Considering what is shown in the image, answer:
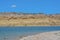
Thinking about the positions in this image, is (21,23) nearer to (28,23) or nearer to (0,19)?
(28,23)

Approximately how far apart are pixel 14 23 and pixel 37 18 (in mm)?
23790

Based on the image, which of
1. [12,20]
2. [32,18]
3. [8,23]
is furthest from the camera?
[32,18]

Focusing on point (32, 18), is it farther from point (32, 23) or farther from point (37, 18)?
point (32, 23)

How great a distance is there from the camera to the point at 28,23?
117m

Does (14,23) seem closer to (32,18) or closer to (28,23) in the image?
→ (28,23)

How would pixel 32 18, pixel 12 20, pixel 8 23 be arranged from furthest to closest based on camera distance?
1. pixel 32 18
2. pixel 12 20
3. pixel 8 23

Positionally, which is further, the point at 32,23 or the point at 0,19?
the point at 0,19

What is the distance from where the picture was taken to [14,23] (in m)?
115

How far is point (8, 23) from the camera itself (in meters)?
115

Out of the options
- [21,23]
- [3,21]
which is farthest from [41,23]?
[3,21]

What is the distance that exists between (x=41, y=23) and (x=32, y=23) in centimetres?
584

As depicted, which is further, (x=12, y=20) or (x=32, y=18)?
(x=32, y=18)

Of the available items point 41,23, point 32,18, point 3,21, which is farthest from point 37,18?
point 3,21

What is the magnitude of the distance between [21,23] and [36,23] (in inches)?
331
